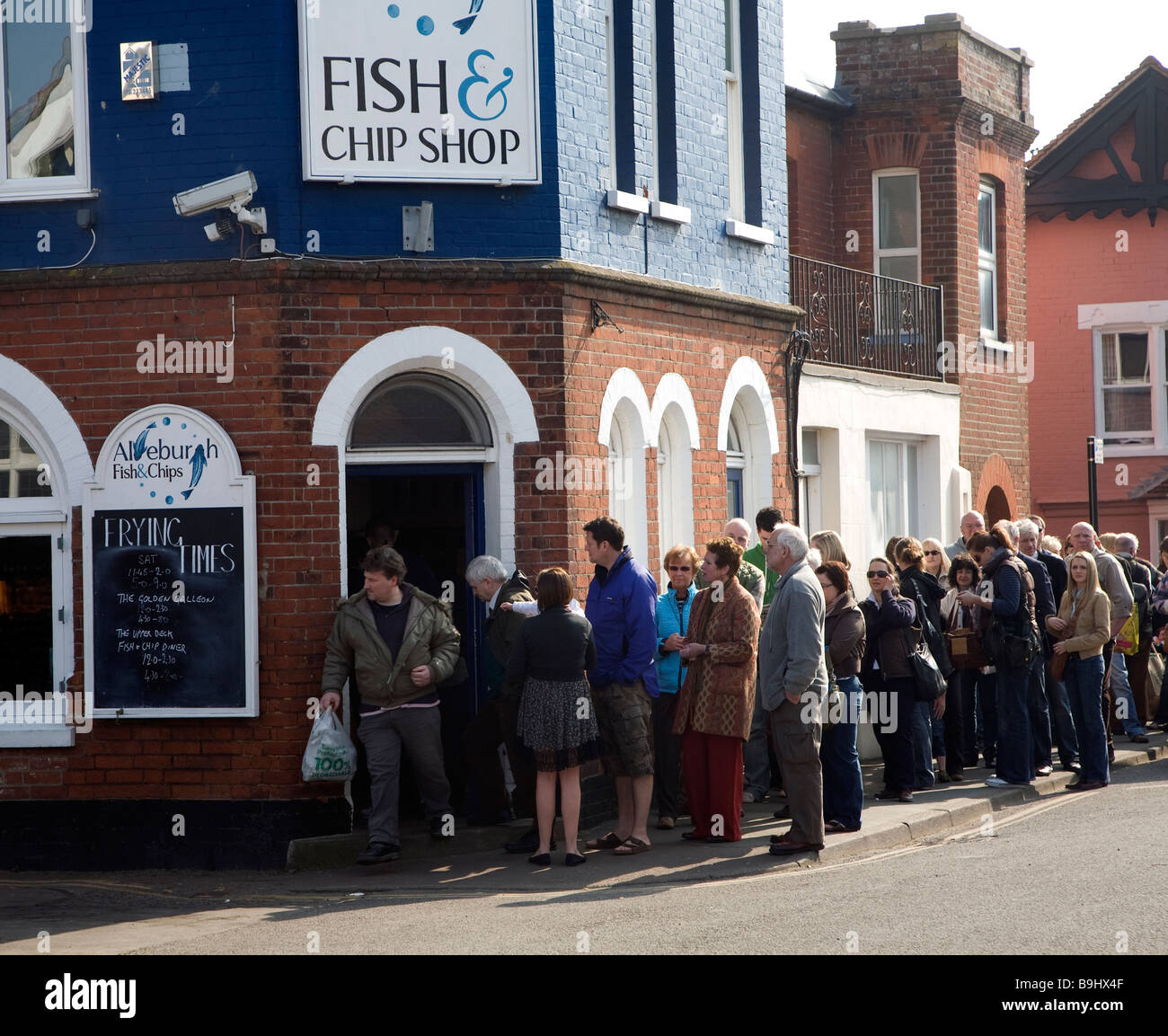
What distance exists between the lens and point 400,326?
11.6 metres

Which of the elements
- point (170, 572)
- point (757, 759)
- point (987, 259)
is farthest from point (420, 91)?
point (987, 259)

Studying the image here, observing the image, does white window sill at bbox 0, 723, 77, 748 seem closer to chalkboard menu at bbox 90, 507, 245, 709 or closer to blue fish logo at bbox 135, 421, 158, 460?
chalkboard menu at bbox 90, 507, 245, 709

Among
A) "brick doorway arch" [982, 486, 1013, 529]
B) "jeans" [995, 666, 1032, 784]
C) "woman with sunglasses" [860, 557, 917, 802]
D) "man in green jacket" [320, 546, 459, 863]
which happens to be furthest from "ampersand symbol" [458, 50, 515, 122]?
"brick doorway arch" [982, 486, 1013, 529]

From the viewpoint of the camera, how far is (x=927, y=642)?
44.2 feet

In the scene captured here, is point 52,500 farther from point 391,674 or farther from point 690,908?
point 690,908

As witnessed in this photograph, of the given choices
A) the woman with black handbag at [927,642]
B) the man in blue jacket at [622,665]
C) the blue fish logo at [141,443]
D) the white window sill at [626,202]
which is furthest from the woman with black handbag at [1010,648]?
the blue fish logo at [141,443]

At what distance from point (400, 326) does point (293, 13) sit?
2.20m

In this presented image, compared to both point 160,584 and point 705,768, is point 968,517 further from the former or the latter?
point 160,584

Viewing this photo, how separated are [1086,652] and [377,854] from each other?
6.15 metres

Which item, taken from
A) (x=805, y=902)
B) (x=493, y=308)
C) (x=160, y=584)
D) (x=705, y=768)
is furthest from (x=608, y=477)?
(x=805, y=902)

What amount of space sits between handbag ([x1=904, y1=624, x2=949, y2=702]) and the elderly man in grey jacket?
2113 millimetres

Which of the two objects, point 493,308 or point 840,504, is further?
point 840,504

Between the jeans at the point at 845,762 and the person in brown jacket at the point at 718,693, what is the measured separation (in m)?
0.69
